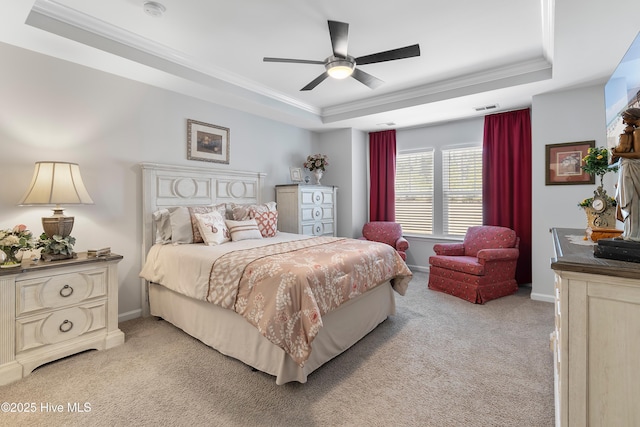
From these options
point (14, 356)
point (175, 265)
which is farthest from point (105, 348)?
point (175, 265)

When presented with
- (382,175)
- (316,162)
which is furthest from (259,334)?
(382,175)

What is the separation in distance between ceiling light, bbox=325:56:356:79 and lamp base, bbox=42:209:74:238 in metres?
2.63

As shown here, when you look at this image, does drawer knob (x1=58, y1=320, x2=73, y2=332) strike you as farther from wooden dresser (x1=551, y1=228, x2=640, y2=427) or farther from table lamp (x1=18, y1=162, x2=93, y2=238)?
wooden dresser (x1=551, y1=228, x2=640, y2=427)

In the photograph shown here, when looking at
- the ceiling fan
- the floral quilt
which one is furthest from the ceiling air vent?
the floral quilt

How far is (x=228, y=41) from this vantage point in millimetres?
2902

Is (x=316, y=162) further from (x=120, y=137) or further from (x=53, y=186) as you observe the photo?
(x=53, y=186)

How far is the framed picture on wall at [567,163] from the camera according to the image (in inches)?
136

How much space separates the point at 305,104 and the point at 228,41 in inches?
76.6

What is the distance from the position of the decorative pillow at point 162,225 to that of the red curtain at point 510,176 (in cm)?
453

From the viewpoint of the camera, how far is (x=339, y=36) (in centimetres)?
→ 226

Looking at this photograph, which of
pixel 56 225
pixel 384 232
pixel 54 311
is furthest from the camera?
pixel 384 232

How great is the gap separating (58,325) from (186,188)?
1830mm

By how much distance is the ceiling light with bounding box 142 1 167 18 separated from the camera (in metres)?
2.32

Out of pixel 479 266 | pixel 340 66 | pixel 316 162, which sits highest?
pixel 340 66
